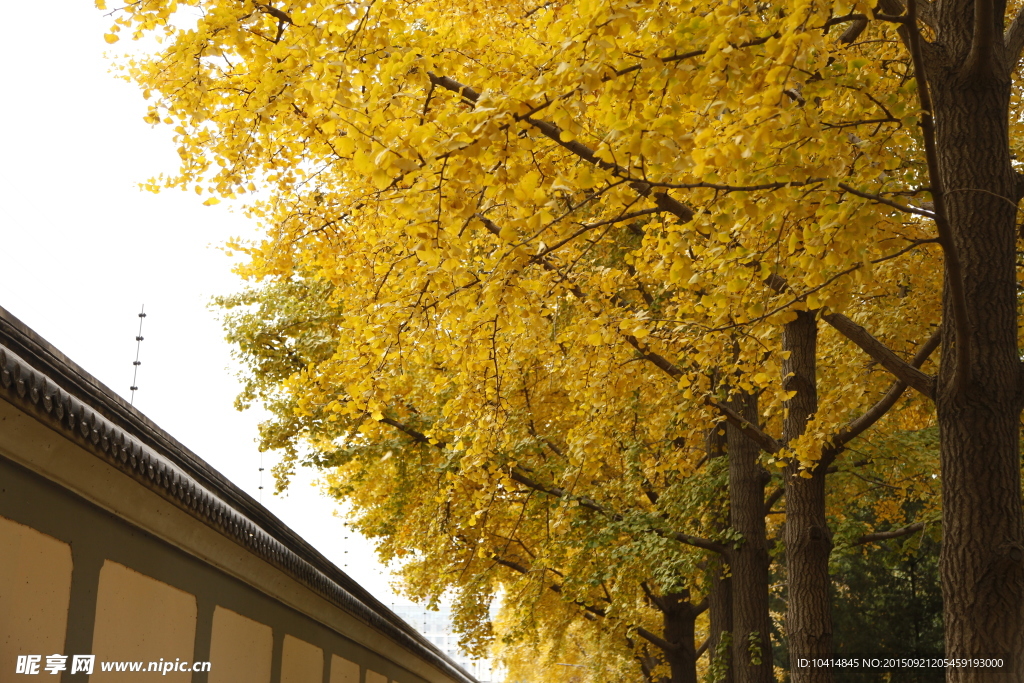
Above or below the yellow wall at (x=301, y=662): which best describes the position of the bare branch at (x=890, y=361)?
above

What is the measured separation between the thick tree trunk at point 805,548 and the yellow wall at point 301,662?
404 centimetres

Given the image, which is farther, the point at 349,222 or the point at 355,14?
the point at 349,222

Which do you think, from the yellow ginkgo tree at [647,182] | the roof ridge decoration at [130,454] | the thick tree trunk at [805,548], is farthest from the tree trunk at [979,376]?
the roof ridge decoration at [130,454]

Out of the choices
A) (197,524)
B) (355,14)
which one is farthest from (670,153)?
(197,524)

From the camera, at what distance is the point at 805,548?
316 inches

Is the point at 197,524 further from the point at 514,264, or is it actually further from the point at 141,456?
the point at 514,264

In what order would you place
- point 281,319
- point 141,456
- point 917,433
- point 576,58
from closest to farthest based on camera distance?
point 141,456 < point 576,58 < point 917,433 < point 281,319

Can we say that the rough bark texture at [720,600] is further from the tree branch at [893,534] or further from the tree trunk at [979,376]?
the tree trunk at [979,376]

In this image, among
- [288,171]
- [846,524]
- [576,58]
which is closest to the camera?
[576,58]

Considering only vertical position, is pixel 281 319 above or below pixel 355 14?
above

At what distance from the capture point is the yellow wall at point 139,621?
3.76 m

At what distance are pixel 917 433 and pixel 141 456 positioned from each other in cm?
902

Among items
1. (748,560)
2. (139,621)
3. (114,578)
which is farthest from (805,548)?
(114,578)

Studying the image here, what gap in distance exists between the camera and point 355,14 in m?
4.43
